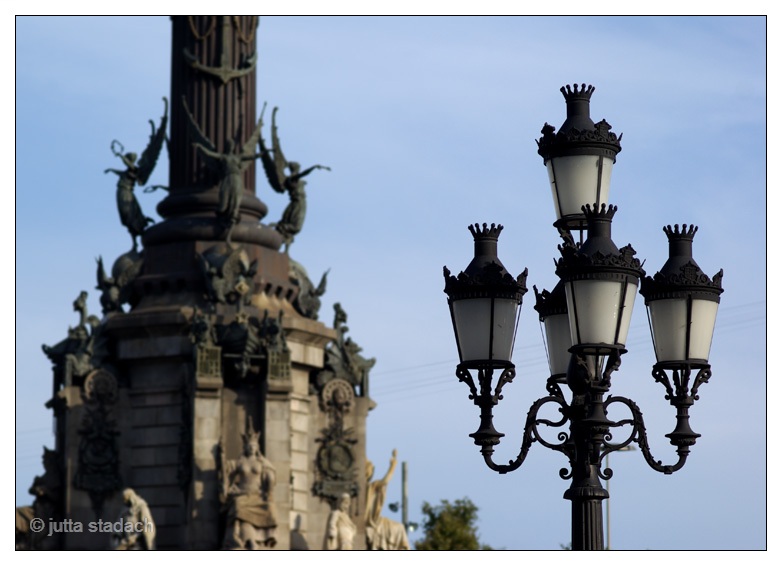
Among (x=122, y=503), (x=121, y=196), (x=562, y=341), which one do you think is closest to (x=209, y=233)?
(x=121, y=196)

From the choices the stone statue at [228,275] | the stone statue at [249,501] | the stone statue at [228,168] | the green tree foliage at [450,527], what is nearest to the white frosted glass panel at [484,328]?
the stone statue at [249,501]

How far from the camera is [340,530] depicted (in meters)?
40.9

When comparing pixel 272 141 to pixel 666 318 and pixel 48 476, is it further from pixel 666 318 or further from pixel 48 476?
pixel 666 318

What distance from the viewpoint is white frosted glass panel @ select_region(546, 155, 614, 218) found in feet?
52.3

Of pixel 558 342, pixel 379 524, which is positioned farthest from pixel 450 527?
pixel 558 342

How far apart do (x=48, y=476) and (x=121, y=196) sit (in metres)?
6.31

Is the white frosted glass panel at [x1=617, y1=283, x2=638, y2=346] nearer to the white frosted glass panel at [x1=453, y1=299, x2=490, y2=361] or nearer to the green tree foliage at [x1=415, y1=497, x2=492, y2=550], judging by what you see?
the white frosted glass panel at [x1=453, y1=299, x2=490, y2=361]

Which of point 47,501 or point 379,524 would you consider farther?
point 379,524

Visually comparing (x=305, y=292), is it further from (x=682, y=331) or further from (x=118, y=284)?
(x=682, y=331)

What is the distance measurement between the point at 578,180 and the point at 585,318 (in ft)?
5.86

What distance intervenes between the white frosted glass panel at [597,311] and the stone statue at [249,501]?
25136 millimetres

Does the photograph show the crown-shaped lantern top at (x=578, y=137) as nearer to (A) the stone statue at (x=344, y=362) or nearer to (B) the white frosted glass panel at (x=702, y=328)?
(B) the white frosted glass panel at (x=702, y=328)

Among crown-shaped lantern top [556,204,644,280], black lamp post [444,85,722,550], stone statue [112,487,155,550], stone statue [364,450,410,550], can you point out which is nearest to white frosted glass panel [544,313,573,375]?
black lamp post [444,85,722,550]

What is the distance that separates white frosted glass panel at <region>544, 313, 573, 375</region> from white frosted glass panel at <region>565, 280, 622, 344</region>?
1.45 m
